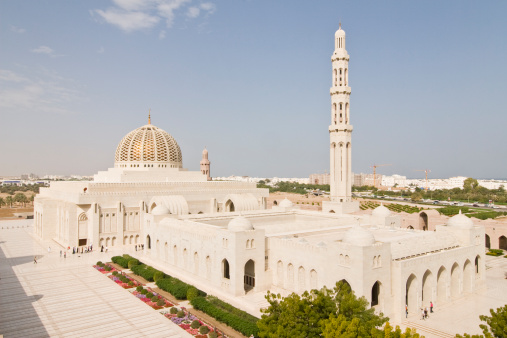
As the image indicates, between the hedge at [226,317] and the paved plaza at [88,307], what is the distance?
184 cm

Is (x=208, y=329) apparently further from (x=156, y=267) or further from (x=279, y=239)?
(x=156, y=267)

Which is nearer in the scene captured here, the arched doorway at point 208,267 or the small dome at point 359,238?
the small dome at point 359,238

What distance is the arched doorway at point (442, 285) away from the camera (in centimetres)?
2183

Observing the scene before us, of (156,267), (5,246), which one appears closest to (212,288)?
(156,267)

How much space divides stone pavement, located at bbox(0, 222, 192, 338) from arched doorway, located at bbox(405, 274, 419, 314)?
36.1ft

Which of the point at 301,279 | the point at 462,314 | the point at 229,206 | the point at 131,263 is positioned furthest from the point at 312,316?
the point at 229,206

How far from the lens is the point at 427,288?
21.0 m

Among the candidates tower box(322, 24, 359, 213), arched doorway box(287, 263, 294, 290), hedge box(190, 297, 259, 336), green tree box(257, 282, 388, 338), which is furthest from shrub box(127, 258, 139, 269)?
tower box(322, 24, 359, 213)

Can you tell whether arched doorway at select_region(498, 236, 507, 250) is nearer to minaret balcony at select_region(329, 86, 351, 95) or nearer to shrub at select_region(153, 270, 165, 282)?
minaret balcony at select_region(329, 86, 351, 95)

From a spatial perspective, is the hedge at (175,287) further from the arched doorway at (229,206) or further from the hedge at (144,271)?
the arched doorway at (229,206)

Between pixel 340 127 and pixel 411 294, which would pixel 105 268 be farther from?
pixel 340 127

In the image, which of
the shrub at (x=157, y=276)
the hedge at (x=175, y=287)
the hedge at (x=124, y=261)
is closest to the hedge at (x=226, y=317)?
the hedge at (x=175, y=287)

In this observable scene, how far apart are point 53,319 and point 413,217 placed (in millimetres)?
39936

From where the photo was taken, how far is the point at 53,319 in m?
19.7
